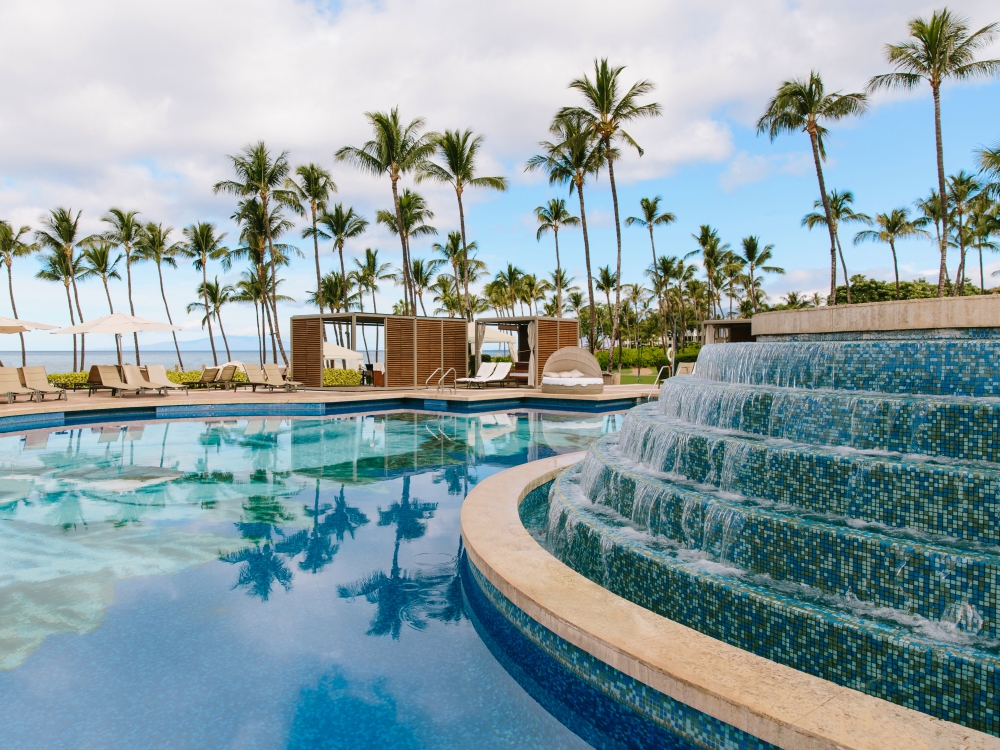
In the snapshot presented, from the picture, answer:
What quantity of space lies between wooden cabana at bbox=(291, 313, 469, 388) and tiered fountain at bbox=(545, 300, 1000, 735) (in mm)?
17026

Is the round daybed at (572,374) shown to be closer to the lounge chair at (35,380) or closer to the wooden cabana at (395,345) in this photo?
the wooden cabana at (395,345)

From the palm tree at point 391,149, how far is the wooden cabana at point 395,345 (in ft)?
18.7

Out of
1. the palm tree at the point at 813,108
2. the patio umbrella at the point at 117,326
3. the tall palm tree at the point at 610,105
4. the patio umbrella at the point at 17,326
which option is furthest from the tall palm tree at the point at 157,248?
the palm tree at the point at 813,108

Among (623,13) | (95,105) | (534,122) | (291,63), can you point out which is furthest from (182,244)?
(623,13)

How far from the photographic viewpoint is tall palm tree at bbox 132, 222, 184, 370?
38750 mm

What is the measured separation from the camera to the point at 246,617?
13.6ft

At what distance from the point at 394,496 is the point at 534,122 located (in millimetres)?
28573

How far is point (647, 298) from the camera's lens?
2662 inches

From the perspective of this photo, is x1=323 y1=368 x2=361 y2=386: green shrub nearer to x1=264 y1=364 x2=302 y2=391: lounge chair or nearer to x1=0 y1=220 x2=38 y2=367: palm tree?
x1=264 y1=364 x2=302 y2=391: lounge chair

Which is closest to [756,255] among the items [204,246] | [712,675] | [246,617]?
[204,246]

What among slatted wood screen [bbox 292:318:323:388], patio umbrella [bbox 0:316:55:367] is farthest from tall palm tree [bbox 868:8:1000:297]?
patio umbrella [bbox 0:316:55:367]

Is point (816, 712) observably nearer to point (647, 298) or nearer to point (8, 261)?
point (8, 261)

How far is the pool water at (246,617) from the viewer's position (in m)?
2.98

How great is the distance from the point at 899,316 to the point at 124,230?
43522mm
